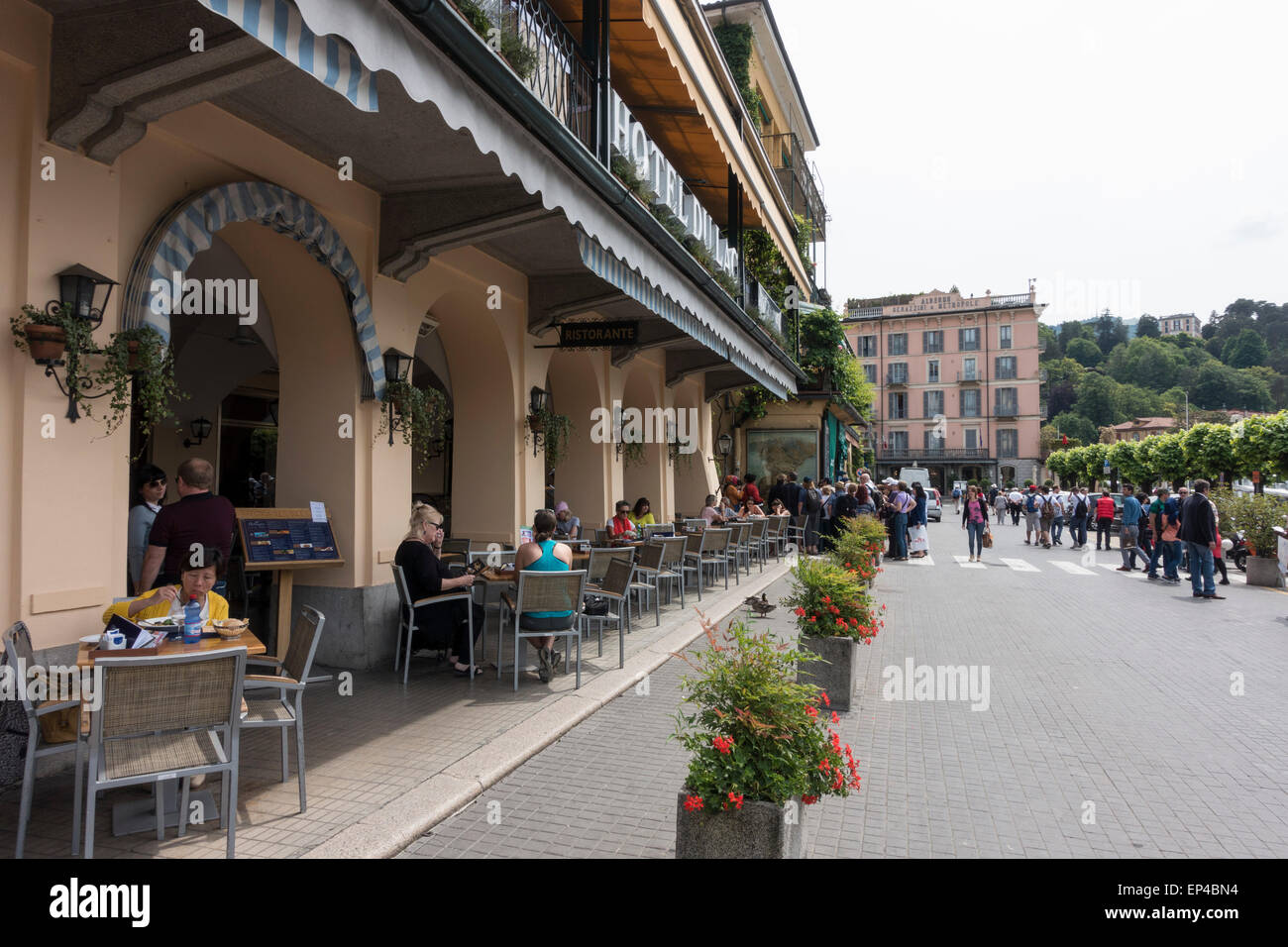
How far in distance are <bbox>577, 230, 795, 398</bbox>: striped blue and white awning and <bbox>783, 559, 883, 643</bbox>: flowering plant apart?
3131 millimetres

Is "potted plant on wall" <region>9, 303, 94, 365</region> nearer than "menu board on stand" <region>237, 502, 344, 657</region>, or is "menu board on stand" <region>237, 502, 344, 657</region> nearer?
"potted plant on wall" <region>9, 303, 94, 365</region>

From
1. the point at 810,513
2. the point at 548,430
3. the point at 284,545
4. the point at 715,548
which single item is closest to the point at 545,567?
the point at 284,545

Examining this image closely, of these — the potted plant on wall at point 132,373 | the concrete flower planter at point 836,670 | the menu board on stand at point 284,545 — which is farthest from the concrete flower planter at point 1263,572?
the potted plant on wall at point 132,373

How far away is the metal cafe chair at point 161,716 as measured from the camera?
9.43ft

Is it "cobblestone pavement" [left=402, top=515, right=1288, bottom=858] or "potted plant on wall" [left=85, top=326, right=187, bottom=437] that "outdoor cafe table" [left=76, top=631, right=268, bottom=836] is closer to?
"cobblestone pavement" [left=402, top=515, right=1288, bottom=858]

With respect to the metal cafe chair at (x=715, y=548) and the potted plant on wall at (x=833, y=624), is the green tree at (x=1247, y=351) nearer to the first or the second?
the metal cafe chair at (x=715, y=548)

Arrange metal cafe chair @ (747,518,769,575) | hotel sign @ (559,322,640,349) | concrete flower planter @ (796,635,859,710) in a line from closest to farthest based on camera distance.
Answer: concrete flower planter @ (796,635,859,710) → hotel sign @ (559,322,640,349) → metal cafe chair @ (747,518,769,575)

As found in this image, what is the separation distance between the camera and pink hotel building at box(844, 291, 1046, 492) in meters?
63.2

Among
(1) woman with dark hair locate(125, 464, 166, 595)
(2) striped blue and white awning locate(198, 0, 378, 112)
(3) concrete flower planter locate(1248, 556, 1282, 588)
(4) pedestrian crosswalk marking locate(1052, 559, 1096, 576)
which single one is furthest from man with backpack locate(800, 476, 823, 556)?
(2) striped blue and white awning locate(198, 0, 378, 112)

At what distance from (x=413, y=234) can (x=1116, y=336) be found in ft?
510

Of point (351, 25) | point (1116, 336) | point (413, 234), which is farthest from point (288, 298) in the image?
point (1116, 336)

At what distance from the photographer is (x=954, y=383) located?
65.5 metres

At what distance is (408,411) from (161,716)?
14.4 feet
